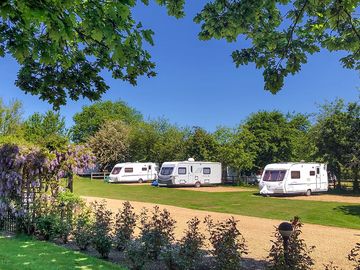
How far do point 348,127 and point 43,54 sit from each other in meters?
25.9

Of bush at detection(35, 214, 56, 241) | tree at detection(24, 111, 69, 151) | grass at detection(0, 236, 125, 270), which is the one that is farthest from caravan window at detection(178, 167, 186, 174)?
grass at detection(0, 236, 125, 270)

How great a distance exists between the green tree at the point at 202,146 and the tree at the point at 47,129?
13.2 metres

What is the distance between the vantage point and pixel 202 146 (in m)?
36.1

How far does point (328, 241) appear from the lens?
30.5 feet

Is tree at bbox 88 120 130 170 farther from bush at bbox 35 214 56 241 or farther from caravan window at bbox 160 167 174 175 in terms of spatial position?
bush at bbox 35 214 56 241

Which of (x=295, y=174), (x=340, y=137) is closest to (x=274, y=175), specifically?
(x=295, y=174)

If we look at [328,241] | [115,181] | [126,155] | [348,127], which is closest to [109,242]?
[328,241]

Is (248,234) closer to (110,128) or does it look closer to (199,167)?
(199,167)

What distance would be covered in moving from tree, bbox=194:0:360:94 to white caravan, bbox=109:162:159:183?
103ft

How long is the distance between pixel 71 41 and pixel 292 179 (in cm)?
2109

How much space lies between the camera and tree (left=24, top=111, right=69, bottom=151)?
32.1 feet

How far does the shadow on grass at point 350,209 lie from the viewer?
1530 cm

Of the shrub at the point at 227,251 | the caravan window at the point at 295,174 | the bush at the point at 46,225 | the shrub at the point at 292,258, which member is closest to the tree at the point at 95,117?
the caravan window at the point at 295,174

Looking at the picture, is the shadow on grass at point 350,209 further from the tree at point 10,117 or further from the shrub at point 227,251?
the tree at point 10,117
